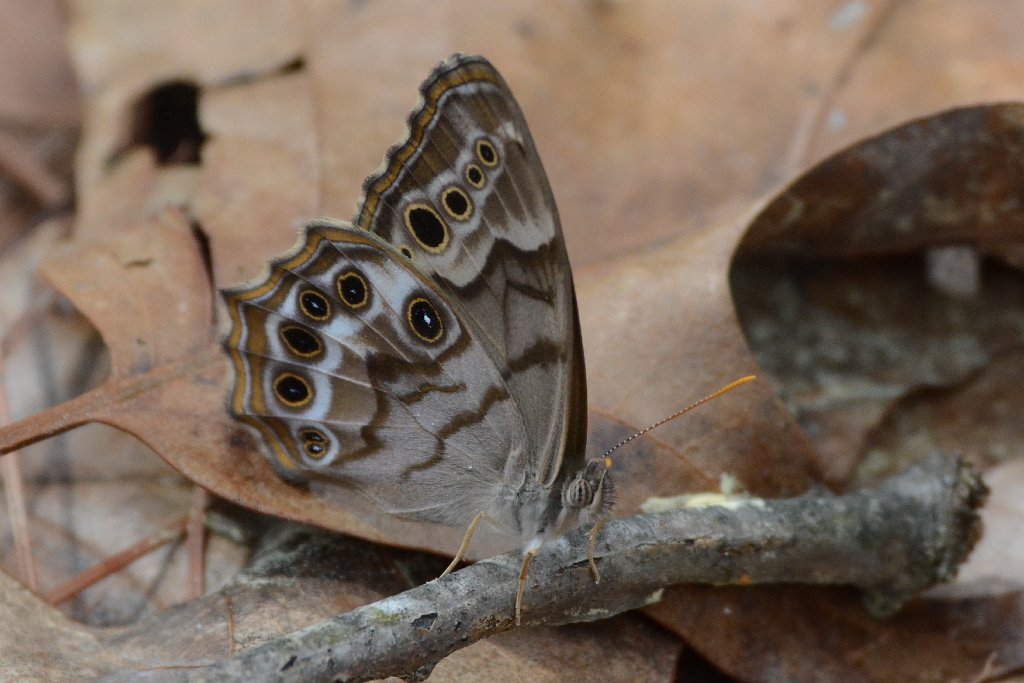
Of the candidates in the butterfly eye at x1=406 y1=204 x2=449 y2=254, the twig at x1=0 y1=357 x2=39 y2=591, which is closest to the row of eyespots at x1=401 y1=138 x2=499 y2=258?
the butterfly eye at x1=406 y1=204 x2=449 y2=254

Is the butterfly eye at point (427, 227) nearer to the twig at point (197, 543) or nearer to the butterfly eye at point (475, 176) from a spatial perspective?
the butterfly eye at point (475, 176)

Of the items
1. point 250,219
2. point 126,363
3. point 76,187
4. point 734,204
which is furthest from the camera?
point 76,187

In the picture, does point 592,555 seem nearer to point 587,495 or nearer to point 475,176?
point 587,495

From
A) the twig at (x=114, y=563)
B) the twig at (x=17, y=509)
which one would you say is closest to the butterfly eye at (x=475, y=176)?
the twig at (x=114, y=563)

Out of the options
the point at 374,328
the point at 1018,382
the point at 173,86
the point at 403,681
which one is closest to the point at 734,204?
the point at 1018,382

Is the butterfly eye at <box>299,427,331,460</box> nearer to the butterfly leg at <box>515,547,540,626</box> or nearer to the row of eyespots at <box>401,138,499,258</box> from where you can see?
Result: the row of eyespots at <box>401,138,499,258</box>

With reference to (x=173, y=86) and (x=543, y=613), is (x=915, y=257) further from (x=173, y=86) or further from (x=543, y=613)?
(x=173, y=86)
